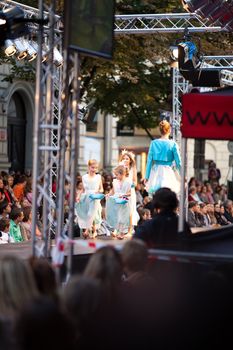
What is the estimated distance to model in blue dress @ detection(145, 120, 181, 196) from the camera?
14.4 m

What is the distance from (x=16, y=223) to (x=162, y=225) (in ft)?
24.7

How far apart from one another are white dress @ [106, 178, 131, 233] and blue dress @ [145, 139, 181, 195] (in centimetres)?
54

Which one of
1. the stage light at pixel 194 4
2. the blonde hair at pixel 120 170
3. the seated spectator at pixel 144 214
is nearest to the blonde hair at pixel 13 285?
the stage light at pixel 194 4

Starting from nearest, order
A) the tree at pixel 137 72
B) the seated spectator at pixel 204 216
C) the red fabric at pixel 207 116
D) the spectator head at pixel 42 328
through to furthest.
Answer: the spectator head at pixel 42 328
the red fabric at pixel 207 116
the seated spectator at pixel 204 216
the tree at pixel 137 72

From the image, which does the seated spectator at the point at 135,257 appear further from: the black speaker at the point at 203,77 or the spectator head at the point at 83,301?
the black speaker at the point at 203,77

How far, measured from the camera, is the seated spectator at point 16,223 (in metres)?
15.2

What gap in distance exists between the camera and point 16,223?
1549 cm

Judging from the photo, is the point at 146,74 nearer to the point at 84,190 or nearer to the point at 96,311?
the point at 84,190

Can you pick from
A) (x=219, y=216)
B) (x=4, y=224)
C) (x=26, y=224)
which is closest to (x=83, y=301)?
(x=4, y=224)

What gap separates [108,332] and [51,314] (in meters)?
1.13

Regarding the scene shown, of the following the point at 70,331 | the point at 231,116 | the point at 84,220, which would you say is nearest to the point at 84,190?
the point at 84,220

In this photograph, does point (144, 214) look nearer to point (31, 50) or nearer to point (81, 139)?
point (31, 50)

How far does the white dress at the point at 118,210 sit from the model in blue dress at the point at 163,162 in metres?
0.55

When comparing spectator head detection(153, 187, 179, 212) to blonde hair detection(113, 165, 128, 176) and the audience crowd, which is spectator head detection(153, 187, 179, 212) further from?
blonde hair detection(113, 165, 128, 176)
